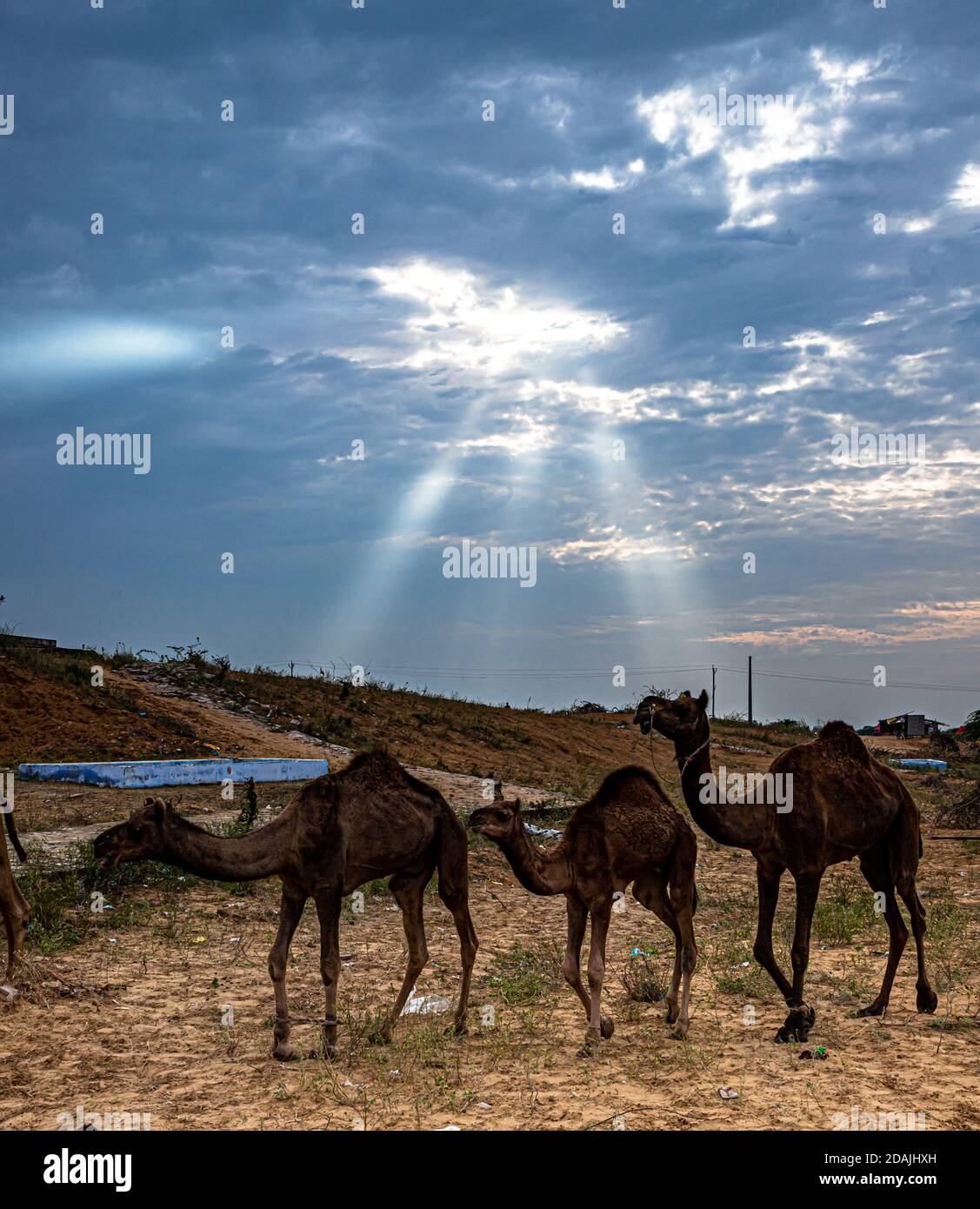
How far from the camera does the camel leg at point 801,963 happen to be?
8.07 m

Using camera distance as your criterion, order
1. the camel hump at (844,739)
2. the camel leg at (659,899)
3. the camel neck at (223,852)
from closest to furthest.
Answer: the camel neck at (223,852), the camel leg at (659,899), the camel hump at (844,739)

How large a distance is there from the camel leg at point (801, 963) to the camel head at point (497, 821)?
2.51 metres

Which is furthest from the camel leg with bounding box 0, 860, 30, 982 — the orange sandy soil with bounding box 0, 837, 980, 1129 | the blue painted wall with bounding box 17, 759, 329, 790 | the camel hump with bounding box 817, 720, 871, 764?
the blue painted wall with bounding box 17, 759, 329, 790

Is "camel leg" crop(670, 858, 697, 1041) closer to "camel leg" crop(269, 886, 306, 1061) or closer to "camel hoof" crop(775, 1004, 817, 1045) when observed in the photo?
"camel hoof" crop(775, 1004, 817, 1045)

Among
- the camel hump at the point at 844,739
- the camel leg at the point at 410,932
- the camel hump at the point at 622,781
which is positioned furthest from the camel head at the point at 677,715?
the camel leg at the point at 410,932

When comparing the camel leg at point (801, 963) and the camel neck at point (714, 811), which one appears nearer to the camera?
the camel leg at point (801, 963)

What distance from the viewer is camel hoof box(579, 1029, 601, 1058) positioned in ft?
25.2

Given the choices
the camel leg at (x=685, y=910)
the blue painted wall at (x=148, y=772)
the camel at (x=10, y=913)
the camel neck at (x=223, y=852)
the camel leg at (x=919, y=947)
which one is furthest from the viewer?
the blue painted wall at (x=148, y=772)

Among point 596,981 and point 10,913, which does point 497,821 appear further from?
point 10,913

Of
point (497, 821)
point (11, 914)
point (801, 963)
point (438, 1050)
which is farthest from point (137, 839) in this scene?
point (801, 963)

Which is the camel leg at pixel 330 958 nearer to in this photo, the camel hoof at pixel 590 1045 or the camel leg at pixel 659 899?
the camel hoof at pixel 590 1045
